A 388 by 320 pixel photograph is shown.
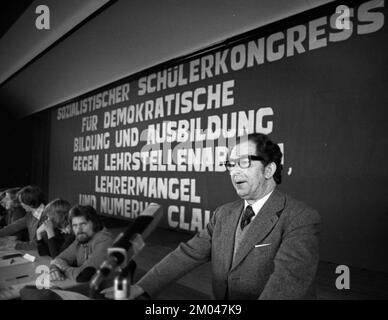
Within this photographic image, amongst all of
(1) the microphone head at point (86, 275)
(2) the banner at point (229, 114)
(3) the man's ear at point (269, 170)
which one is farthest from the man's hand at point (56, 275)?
(2) the banner at point (229, 114)

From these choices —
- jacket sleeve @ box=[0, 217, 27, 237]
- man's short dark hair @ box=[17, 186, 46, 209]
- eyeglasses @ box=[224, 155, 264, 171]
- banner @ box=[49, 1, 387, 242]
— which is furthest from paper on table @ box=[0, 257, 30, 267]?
banner @ box=[49, 1, 387, 242]

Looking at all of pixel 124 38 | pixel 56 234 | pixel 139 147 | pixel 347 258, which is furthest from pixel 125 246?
pixel 139 147

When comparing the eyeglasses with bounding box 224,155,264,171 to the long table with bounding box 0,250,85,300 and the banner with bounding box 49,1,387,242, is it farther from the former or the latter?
the banner with bounding box 49,1,387,242

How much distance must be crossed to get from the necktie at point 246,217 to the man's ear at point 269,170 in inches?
6.5

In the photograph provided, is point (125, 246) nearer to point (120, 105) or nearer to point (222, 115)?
point (222, 115)

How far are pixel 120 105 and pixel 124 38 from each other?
7.41ft

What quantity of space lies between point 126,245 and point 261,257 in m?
0.75

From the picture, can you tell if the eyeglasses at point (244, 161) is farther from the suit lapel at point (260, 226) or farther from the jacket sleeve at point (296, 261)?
the jacket sleeve at point (296, 261)

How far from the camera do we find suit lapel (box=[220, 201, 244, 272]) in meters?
1.40

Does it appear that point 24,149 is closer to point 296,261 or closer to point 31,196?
point 31,196

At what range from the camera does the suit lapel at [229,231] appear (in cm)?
140

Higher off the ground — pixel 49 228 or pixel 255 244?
pixel 255 244

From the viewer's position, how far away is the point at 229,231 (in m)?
1.46

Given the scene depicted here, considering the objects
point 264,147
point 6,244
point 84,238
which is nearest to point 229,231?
point 264,147
